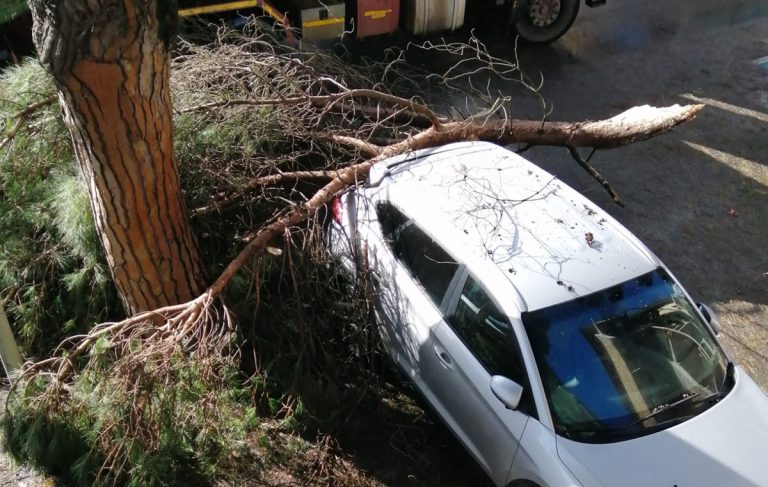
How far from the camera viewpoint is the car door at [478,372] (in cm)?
380

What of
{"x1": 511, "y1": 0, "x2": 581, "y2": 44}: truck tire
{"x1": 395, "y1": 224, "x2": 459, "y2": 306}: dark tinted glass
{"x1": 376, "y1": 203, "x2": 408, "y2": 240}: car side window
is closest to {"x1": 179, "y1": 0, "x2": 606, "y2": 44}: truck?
{"x1": 511, "y1": 0, "x2": 581, "y2": 44}: truck tire

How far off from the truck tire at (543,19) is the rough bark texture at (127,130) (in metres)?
6.73

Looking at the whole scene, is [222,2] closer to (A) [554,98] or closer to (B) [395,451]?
(A) [554,98]

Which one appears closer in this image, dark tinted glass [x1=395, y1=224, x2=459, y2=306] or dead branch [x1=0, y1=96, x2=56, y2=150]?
dark tinted glass [x1=395, y1=224, x2=459, y2=306]

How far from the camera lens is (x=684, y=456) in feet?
11.5

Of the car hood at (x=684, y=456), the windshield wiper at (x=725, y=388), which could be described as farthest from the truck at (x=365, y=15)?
the car hood at (x=684, y=456)

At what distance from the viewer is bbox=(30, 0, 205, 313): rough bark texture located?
10.7ft

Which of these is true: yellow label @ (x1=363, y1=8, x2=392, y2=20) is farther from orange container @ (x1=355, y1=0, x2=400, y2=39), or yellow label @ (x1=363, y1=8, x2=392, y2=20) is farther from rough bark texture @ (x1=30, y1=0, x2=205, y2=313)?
rough bark texture @ (x1=30, y1=0, x2=205, y2=313)

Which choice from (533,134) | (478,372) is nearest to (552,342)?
(478,372)

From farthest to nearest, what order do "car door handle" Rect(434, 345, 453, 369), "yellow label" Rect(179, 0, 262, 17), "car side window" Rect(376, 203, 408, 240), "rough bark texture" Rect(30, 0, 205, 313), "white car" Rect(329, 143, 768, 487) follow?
1. "yellow label" Rect(179, 0, 262, 17)
2. "car side window" Rect(376, 203, 408, 240)
3. "car door handle" Rect(434, 345, 453, 369)
4. "white car" Rect(329, 143, 768, 487)
5. "rough bark texture" Rect(30, 0, 205, 313)

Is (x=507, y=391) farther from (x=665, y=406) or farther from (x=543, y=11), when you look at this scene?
(x=543, y=11)

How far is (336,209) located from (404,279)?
92 cm

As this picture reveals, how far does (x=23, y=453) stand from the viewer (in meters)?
3.89

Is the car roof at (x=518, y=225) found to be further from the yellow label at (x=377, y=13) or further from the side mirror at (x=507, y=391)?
the yellow label at (x=377, y=13)
